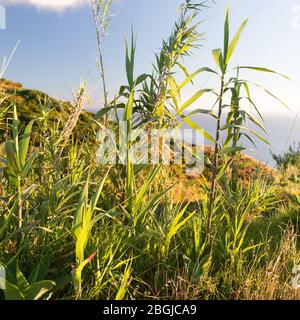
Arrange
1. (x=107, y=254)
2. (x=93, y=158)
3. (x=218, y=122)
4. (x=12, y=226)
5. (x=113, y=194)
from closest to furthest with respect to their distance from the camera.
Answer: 1. (x=107, y=254)
2. (x=12, y=226)
3. (x=218, y=122)
4. (x=113, y=194)
5. (x=93, y=158)

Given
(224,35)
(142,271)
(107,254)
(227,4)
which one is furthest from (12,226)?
(227,4)

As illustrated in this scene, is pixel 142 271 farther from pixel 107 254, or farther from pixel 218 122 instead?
pixel 218 122

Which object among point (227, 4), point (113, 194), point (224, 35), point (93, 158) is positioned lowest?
point (113, 194)

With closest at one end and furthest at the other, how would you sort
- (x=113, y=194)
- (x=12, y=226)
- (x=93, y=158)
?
1. (x=12, y=226)
2. (x=113, y=194)
3. (x=93, y=158)

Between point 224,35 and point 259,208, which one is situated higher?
point 224,35

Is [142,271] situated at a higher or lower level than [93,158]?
lower

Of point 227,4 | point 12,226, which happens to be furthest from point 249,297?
point 227,4

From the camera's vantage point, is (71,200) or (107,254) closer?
(107,254)

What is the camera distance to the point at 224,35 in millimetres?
2193

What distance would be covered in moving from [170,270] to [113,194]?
2.15 feet

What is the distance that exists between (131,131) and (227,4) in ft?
2.96

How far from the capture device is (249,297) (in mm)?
2008
